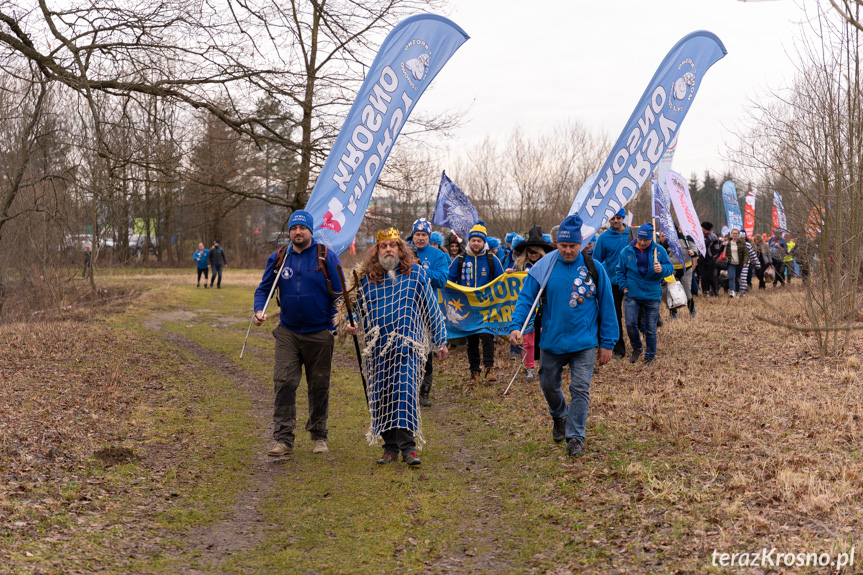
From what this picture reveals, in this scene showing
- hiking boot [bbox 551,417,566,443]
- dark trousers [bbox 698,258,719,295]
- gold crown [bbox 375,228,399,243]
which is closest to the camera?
gold crown [bbox 375,228,399,243]

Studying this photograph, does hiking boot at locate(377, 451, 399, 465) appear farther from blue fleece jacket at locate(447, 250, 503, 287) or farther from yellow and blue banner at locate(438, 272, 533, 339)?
blue fleece jacket at locate(447, 250, 503, 287)

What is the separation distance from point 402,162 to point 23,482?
15.8 meters

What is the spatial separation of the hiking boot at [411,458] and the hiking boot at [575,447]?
131 centimetres

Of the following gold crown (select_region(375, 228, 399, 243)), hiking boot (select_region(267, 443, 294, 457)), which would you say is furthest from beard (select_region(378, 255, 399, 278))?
hiking boot (select_region(267, 443, 294, 457))

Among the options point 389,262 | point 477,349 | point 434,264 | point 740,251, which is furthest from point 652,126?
point 740,251

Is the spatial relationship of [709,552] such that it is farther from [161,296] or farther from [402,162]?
[161,296]

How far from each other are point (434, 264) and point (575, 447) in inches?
140

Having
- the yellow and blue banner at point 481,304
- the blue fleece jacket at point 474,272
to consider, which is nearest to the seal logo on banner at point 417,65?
the blue fleece jacket at point 474,272

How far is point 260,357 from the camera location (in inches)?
583

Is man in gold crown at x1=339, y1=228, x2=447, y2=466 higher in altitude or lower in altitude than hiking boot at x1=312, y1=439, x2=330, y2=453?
higher

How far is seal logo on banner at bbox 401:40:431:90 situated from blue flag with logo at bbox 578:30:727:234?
2.66 metres

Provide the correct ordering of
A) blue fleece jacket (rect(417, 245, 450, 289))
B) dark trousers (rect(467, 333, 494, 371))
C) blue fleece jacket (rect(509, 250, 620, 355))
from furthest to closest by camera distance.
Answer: dark trousers (rect(467, 333, 494, 371))
blue fleece jacket (rect(417, 245, 450, 289))
blue fleece jacket (rect(509, 250, 620, 355))

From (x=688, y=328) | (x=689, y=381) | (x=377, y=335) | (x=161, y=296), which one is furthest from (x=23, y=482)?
(x=161, y=296)

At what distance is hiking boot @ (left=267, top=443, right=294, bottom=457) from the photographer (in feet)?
24.2
